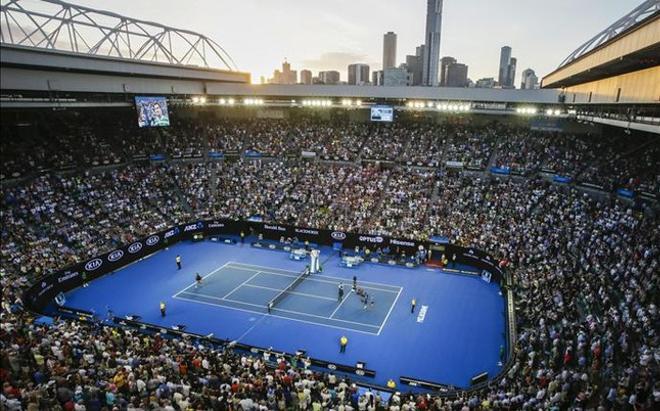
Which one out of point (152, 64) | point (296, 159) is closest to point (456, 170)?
point (296, 159)

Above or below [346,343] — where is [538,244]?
above

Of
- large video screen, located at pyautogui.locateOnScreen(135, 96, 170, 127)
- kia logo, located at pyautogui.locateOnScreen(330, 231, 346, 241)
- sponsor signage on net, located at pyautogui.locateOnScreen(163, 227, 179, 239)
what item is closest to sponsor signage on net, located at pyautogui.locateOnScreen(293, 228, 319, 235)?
kia logo, located at pyautogui.locateOnScreen(330, 231, 346, 241)

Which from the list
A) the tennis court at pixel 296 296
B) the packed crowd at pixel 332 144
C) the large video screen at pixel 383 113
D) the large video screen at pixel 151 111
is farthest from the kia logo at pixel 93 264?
the large video screen at pixel 383 113

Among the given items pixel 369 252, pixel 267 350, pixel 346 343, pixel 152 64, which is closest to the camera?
pixel 267 350

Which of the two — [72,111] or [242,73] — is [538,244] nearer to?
[242,73]

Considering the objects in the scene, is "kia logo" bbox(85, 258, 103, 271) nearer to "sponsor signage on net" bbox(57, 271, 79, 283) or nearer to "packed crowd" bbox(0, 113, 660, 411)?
"packed crowd" bbox(0, 113, 660, 411)

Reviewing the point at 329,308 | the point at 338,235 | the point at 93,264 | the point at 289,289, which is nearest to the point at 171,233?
the point at 93,264

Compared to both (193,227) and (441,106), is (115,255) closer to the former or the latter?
(193,227)
